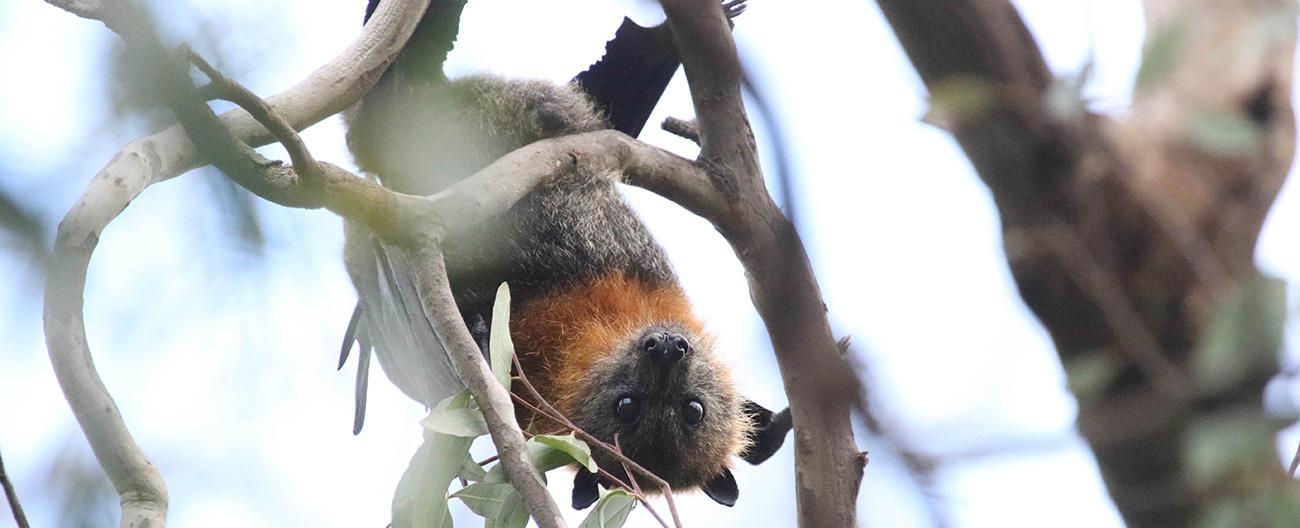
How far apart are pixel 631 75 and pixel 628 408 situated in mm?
1349

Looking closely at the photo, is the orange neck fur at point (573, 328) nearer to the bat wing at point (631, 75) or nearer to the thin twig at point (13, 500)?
the bat wing at point (631, 75)

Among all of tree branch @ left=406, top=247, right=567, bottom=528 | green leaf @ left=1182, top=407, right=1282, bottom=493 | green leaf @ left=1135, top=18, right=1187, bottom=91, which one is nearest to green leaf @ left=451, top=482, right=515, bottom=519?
tree branch @ left=406, top=247, right=567, bottom=528

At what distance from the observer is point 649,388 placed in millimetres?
4891

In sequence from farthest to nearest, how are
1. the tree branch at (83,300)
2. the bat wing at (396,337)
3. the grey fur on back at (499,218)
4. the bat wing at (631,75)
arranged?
the bat wing at (631,75)
the bat wing at (396,337)
the grey fur on back at (499,218)
the tree branch at (83,300)

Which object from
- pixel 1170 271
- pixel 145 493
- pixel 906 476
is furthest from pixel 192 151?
pixel 1170 271

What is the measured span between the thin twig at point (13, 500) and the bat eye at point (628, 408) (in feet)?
9.97

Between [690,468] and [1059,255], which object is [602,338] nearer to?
[690,468]

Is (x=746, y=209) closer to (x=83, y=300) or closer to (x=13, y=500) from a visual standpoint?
(x=13, y=500)

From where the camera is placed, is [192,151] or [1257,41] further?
[1257,41]

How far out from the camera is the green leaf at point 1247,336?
2445 millimetres

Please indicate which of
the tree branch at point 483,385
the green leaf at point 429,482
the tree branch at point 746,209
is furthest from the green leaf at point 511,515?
the tree branch at point 746,209

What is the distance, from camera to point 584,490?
175 inches

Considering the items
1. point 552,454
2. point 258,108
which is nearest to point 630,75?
point 552,454

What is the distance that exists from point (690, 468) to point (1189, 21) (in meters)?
2.98
